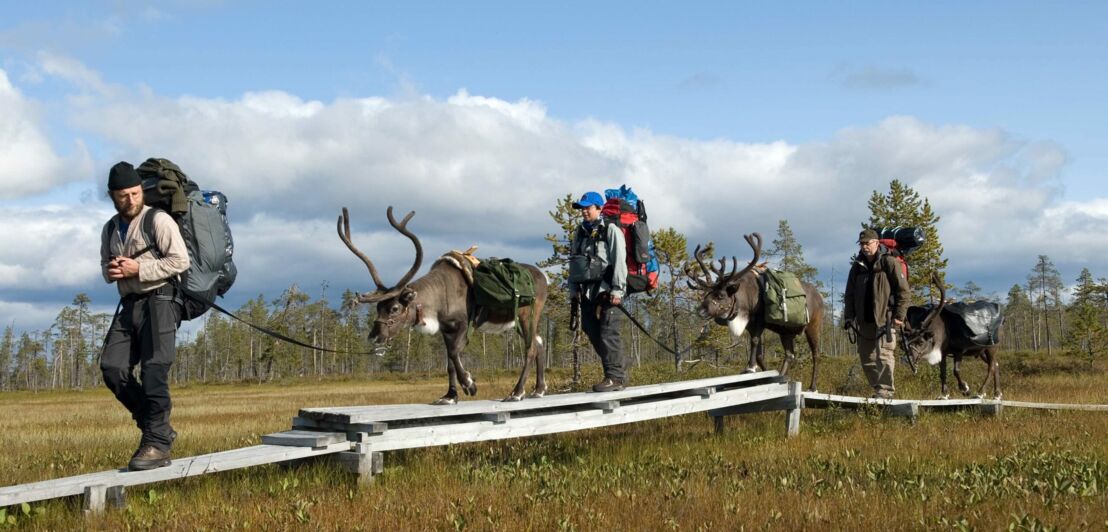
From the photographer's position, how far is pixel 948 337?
1586 centimetres

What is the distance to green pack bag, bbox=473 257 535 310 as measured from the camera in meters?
9.93

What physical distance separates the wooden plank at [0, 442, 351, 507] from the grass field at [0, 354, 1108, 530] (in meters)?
0.24

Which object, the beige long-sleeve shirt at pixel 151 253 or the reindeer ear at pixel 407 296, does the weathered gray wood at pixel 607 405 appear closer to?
the reindeer ear at pixel 407 296

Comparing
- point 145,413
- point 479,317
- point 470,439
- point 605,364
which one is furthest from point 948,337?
point 145,413

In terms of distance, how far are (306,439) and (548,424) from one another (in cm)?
269

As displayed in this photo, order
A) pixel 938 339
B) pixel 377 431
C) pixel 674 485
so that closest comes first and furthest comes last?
pixel 674 485 → pixel 377 431 → pixel 938 339

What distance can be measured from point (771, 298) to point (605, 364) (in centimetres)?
395

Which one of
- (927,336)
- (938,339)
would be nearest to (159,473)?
(927,336)

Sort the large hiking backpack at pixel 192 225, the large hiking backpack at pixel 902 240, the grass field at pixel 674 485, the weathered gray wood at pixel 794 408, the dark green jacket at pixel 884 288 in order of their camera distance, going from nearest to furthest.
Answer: the grass field at pixel 674 485
the large hiking backpack at pixel 192 225
the weathered gray wood at pixel 794 408
the dark green jacket at pixel 884 288
the large hiking backpack at pixel 902 240

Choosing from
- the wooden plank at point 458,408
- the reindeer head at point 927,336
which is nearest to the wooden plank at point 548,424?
the wooden plank at point 458,408

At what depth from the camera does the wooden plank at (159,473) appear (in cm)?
601

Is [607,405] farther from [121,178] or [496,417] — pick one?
[121,178]

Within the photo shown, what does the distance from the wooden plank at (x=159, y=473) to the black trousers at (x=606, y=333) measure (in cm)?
367

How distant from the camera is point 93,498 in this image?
6254 mm
